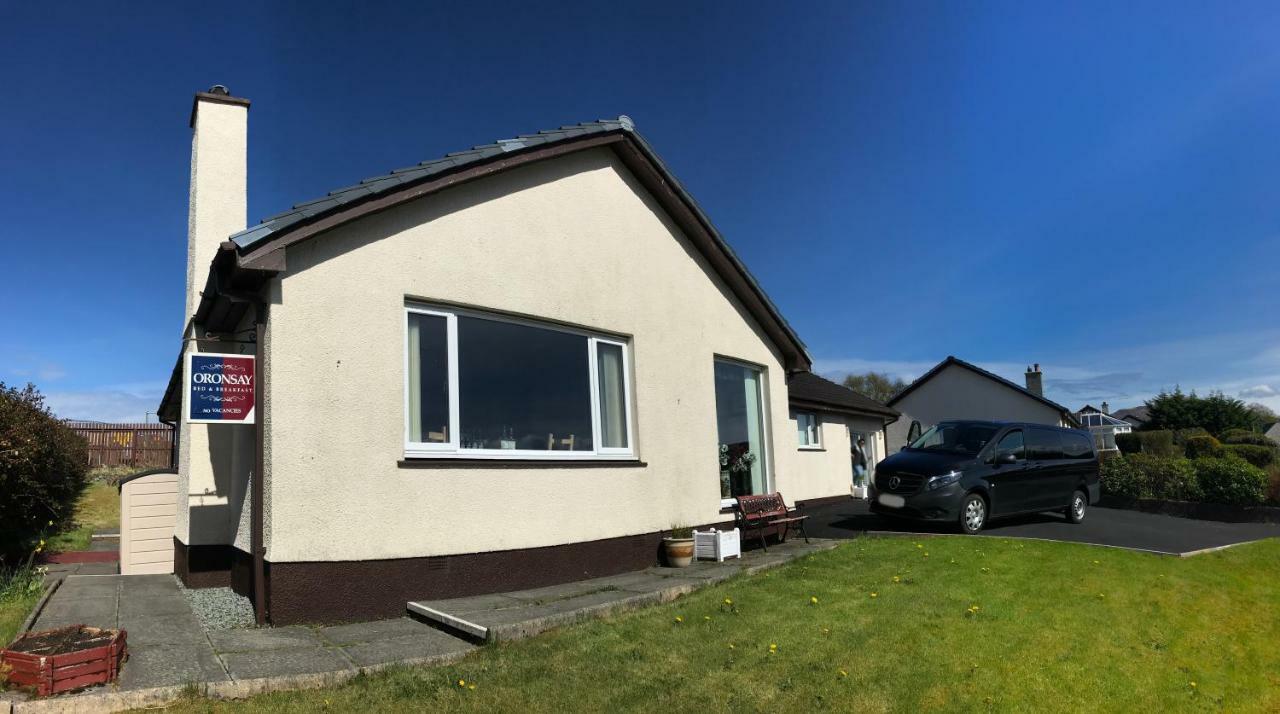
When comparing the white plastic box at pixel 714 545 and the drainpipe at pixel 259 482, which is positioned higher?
the drainpipe at pixel 259 482

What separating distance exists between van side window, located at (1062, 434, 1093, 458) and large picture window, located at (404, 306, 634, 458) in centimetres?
1093

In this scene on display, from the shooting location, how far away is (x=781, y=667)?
556 cm

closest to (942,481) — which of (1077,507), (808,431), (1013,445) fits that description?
(1013,445)

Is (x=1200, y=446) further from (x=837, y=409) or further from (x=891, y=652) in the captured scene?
(x=891, y=652)

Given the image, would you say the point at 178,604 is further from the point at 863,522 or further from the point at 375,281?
the point at 863,522

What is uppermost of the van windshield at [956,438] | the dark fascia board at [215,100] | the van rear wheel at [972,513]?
the dark fascia board at [215,100]

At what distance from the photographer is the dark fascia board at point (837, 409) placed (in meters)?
18.4

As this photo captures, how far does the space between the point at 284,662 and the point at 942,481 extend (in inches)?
436

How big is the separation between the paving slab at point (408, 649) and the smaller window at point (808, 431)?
45.6ft

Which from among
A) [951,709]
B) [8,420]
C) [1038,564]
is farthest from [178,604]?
[1038,564]

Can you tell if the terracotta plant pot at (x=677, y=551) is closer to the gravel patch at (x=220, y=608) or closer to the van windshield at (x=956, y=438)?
the gravel patch at (x=220, y=608)

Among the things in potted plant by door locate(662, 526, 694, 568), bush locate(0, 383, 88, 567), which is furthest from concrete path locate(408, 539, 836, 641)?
bush locate(0, 383, 88, 567)

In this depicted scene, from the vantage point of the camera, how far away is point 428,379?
7.28m

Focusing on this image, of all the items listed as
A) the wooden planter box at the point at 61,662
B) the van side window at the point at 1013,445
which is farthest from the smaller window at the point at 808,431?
the wooden planter box at the point at 61,662
